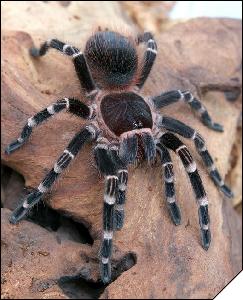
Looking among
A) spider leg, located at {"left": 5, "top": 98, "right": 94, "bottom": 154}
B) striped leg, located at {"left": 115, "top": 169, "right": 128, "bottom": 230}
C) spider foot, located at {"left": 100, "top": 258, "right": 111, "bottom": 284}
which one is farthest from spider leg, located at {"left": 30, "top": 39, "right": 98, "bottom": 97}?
spider foot, located at {"left": 100, "top": 258, "right": 111, "bottom": 284}

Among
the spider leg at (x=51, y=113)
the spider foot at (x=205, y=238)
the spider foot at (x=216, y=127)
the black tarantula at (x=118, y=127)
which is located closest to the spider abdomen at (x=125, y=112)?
the black tarantula at (x=118, y=127)

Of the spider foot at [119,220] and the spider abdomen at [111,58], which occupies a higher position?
the spider abdomen at [111,58]

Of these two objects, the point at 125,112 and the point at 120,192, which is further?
the point at 125,112

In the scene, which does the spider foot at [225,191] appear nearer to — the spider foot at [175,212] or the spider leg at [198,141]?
the spider leg at [198,141]

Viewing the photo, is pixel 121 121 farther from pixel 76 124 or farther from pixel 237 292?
pixel 237 292

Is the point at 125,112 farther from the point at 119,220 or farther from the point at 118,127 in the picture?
the point at 119,220

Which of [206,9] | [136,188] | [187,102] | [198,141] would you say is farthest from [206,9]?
[136,188]
